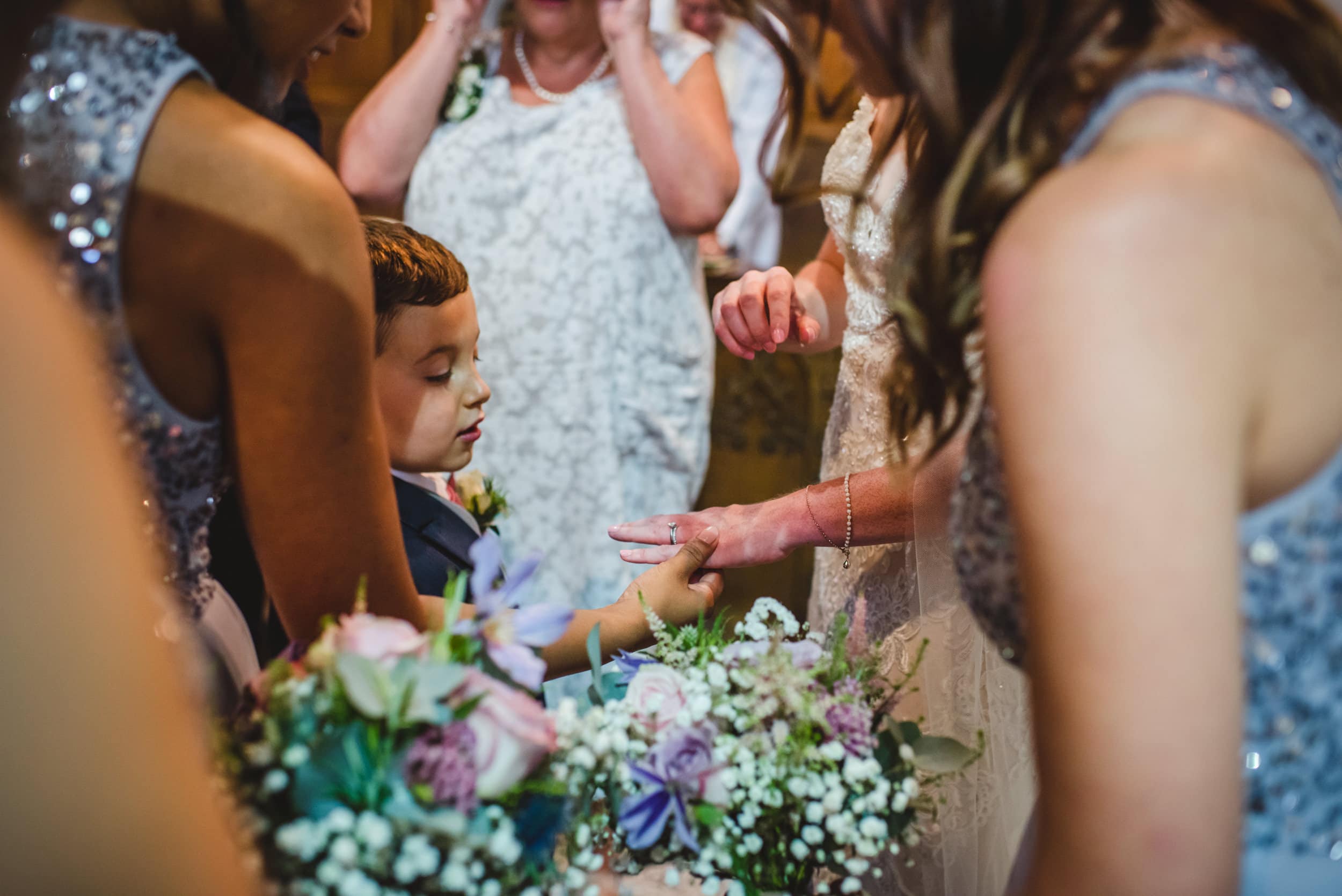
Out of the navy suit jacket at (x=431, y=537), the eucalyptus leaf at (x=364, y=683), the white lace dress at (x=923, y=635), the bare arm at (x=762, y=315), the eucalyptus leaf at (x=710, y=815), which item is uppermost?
the eucalyptus leaf at (x=364, y=683)

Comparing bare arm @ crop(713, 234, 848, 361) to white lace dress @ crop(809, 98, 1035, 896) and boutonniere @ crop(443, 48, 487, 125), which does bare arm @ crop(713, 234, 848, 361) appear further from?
boutonniere @ crop(443, 48, 487, 125)

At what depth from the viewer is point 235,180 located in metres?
0.82

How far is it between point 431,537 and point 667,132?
104 cm

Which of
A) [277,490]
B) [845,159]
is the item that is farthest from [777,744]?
[845,159]

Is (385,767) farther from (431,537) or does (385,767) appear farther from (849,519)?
(849,519)

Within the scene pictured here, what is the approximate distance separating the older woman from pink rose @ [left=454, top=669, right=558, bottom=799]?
141 cm

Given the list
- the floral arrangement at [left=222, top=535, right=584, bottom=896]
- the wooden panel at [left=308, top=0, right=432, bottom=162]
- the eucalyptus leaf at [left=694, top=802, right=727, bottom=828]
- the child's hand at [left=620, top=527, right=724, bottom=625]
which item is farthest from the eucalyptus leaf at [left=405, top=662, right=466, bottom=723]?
the wooden panel at [left=308, top=0, right=432, bottom=162]

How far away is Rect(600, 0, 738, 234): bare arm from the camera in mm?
2100

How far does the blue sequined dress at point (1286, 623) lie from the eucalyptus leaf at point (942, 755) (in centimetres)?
23

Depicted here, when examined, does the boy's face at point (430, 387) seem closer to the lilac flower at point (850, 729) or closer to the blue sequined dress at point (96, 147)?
the blue sequined dress at point (96, 147)

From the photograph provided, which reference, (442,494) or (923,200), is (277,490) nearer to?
(923,200)

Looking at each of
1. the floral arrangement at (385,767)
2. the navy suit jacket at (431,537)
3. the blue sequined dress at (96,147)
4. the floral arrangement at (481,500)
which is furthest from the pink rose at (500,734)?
the floral arrangement at (481,500)

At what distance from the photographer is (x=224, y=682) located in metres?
1.13

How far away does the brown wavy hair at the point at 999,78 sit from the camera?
754 millimetres
